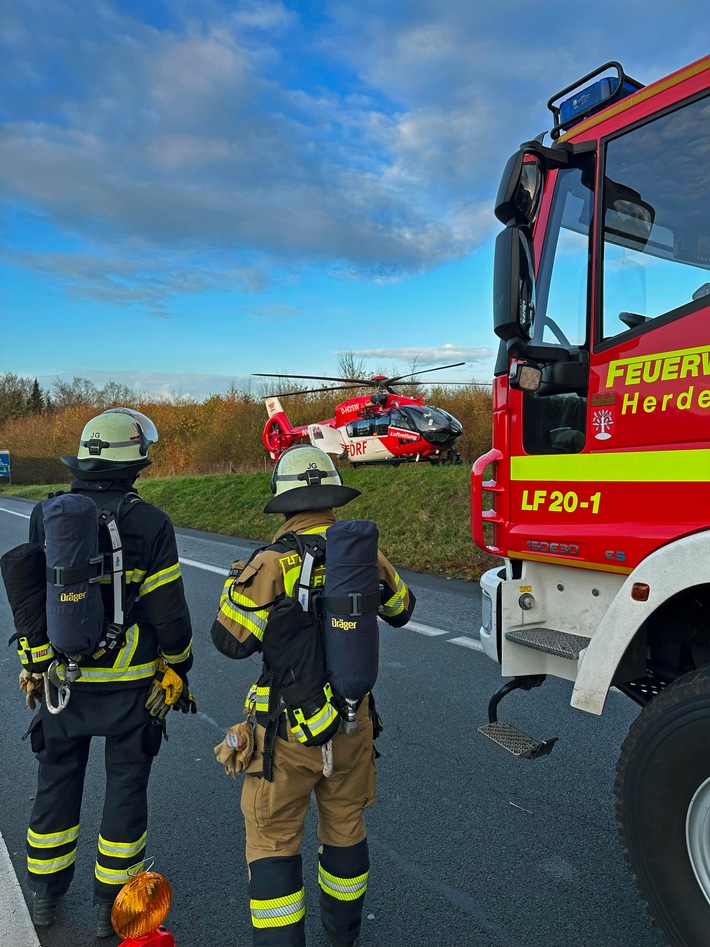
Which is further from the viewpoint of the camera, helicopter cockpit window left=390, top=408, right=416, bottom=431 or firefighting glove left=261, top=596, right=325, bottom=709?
helicopter cockpit window left=390, top=408, right=416, bottom=431

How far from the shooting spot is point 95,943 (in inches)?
98.7

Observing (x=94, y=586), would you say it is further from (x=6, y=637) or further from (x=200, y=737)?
(x=6, y=637)

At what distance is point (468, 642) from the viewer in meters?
5.90

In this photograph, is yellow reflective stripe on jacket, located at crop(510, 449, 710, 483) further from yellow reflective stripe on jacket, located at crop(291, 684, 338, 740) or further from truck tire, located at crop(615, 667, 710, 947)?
yellow reflective stripe on jacket, located at crop(291, 684, 338, 740)

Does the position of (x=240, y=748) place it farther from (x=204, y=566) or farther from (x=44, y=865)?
(x=204, y=566)

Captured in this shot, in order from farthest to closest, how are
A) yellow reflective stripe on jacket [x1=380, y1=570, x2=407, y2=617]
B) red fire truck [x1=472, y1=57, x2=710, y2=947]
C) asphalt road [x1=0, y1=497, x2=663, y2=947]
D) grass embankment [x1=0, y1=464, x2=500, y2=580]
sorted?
grass embankment [x1=0, y1=464, x2=500, y2=580]
yellow reflective stripe on jacket [x1=380, y1=570, x2=407, y2=617]
asphalt road [x1=0, y1=497, x2=663, y2=947]
red fire truck [x1=472, y1=57, x2=710, y2=947]

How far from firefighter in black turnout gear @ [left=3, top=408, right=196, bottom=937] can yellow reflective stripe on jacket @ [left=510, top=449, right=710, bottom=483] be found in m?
1.54

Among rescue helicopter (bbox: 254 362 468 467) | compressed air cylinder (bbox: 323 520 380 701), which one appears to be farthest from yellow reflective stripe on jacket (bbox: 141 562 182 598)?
rescue helicopter (bbox: 254 362 468 467)

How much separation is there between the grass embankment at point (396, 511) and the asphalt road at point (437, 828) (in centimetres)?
496

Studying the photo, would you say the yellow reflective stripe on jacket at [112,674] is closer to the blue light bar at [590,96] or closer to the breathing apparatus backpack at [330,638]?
the breathing apparatus backpack at [330,638]

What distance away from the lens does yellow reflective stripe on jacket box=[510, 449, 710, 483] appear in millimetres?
2348

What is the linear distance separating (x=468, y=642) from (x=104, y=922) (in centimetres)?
384

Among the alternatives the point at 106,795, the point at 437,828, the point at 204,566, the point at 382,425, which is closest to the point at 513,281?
the point at 437,828

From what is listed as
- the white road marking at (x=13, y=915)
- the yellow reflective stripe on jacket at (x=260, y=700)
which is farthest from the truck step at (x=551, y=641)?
the white road marking at (x=13, y=915)
